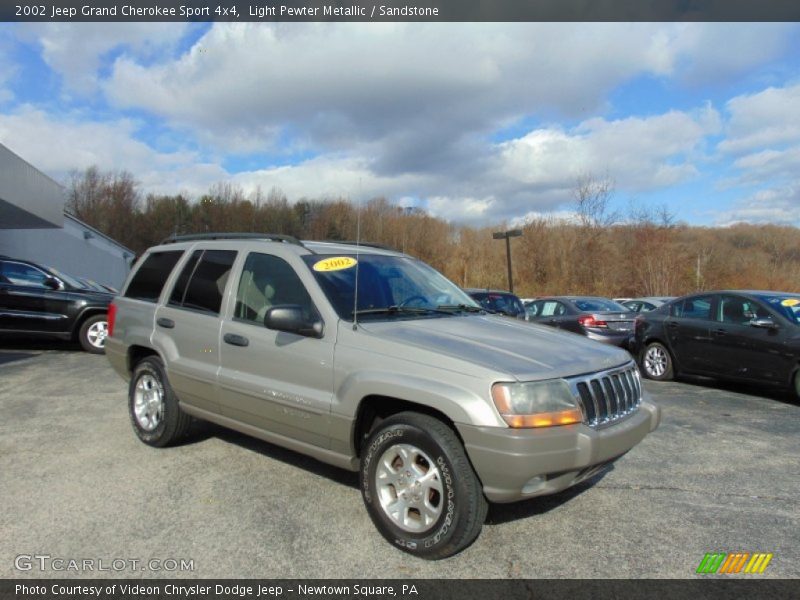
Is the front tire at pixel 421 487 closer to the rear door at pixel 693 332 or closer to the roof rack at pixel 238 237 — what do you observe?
the roof rack at pixel 238 237

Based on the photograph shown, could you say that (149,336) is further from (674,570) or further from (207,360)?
(674,570)

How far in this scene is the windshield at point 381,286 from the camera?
395cm

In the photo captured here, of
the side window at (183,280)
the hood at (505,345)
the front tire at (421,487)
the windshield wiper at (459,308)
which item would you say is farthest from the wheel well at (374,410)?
the side window at (183,280)

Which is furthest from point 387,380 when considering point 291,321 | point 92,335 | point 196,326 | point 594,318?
point 92,335

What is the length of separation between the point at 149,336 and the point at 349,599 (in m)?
3.19

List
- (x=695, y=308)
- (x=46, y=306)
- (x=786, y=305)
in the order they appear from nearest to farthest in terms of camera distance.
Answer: (x=786, y=305) < (x=695, y=308) < (x=46, y=306)

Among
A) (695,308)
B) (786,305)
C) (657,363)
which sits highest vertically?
(786,305)

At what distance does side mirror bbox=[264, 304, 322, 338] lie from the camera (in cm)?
359

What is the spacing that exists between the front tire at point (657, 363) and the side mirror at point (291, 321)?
738 cm

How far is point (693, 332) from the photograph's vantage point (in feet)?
28.7

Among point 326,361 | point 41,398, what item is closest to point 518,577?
point 326,361

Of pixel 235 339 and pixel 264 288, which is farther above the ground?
pixel 264 288

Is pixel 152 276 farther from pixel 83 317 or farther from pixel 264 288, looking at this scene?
pixel 83 317

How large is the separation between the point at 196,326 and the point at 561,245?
140 ft
